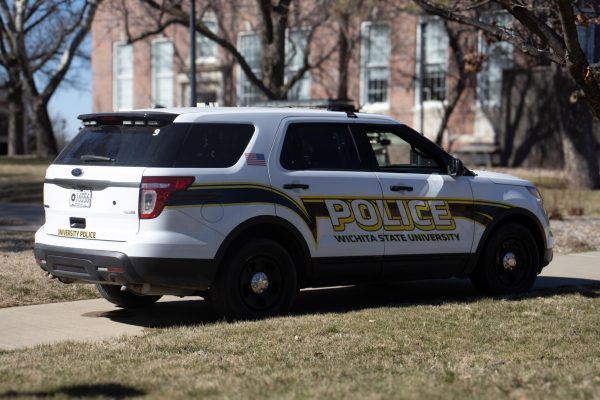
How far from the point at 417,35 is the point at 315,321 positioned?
30.7 meters

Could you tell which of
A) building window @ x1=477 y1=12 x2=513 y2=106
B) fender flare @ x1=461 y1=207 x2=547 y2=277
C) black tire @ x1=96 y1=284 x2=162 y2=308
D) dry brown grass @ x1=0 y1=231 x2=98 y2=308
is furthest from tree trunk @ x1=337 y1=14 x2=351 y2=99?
black tire @ x1=96 y1=284 x2=162 y2=308

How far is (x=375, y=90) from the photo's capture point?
4006cm

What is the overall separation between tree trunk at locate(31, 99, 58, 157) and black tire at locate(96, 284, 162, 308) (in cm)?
2911

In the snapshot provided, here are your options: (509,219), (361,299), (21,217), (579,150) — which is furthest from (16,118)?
(509,219)

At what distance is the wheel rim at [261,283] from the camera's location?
28.7 feet

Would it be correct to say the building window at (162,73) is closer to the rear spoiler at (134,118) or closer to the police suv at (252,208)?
the police suv at (252,208)

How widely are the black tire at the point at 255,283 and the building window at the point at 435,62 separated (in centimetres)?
2937

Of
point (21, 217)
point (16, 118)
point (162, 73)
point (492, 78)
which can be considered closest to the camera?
point (21, 217)

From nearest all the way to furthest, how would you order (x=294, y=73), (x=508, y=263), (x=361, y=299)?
(x=361, y=299) → (x=508, y=263) → (x=294, y=73)

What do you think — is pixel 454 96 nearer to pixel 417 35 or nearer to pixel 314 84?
pixel 417 35

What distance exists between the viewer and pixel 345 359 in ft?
22.9

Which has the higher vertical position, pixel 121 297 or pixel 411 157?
pixel 411 157

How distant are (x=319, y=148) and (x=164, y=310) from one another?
220cm

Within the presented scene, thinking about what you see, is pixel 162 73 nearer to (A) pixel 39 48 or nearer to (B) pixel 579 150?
(A) pixel 39 48
